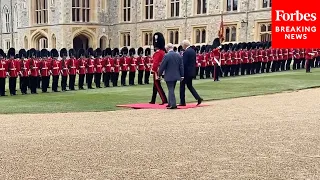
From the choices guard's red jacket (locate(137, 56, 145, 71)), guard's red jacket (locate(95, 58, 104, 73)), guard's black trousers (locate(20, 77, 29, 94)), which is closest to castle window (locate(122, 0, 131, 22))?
guard's red jacket (locate(137, 56, 145, 71))

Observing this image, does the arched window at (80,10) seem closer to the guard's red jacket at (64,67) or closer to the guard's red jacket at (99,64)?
the guard's red jacket at (99,64)

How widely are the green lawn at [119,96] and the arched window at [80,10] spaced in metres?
19.4

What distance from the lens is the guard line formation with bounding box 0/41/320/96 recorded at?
15.0 m

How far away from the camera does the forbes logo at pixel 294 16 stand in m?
11.9

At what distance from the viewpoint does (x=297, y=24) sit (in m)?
11.9

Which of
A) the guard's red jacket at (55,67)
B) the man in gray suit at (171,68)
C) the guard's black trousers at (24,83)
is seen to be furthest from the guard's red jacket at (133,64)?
the man in gray suit at (171,68)

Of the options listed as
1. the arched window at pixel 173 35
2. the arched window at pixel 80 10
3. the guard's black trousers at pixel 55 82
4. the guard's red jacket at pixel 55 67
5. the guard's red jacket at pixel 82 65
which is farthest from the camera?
the arched window at pixel 80 10

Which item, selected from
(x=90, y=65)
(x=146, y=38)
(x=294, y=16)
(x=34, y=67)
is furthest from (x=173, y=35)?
(x=294, y=16)

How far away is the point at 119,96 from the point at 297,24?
5.02 meters

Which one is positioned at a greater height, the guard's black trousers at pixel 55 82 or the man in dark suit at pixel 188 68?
the man in dark suit at pixel 188 68

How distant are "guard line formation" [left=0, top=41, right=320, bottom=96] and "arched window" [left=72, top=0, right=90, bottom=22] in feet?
Answer: 49.6

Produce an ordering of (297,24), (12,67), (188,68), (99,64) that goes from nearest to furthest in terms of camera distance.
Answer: (188,68)
(297,24)
(12,67)
(99,64)

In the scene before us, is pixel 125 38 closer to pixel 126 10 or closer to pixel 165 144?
pixel 126 10

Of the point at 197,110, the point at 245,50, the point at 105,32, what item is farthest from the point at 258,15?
the point at 197,110
